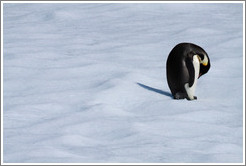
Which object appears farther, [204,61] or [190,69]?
[204,61]

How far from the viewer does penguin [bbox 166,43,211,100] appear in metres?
6.74

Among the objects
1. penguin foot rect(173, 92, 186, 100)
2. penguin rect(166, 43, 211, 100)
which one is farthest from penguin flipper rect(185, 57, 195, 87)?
penguin foot rect(173, 92, 186, 100)

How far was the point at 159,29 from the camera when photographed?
1046cm

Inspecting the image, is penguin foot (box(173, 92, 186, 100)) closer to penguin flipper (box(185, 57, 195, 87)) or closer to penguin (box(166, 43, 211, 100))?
penguin (box(166, 43, 211, 100))

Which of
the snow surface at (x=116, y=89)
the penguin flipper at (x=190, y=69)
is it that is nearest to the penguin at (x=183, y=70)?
the penguin flipper at (x=190, y=69)

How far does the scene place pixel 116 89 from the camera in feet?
22.7

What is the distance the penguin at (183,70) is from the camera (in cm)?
674

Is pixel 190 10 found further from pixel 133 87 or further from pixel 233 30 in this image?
pixel 133 87

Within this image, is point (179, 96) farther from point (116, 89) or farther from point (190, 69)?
point (116, 89)

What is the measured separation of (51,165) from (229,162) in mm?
1232

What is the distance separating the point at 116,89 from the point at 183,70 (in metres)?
0.69

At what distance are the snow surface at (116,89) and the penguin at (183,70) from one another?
14cm

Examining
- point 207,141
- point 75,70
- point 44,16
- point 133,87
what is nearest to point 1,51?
point 75,70

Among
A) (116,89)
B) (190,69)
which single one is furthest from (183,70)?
(116,89)
